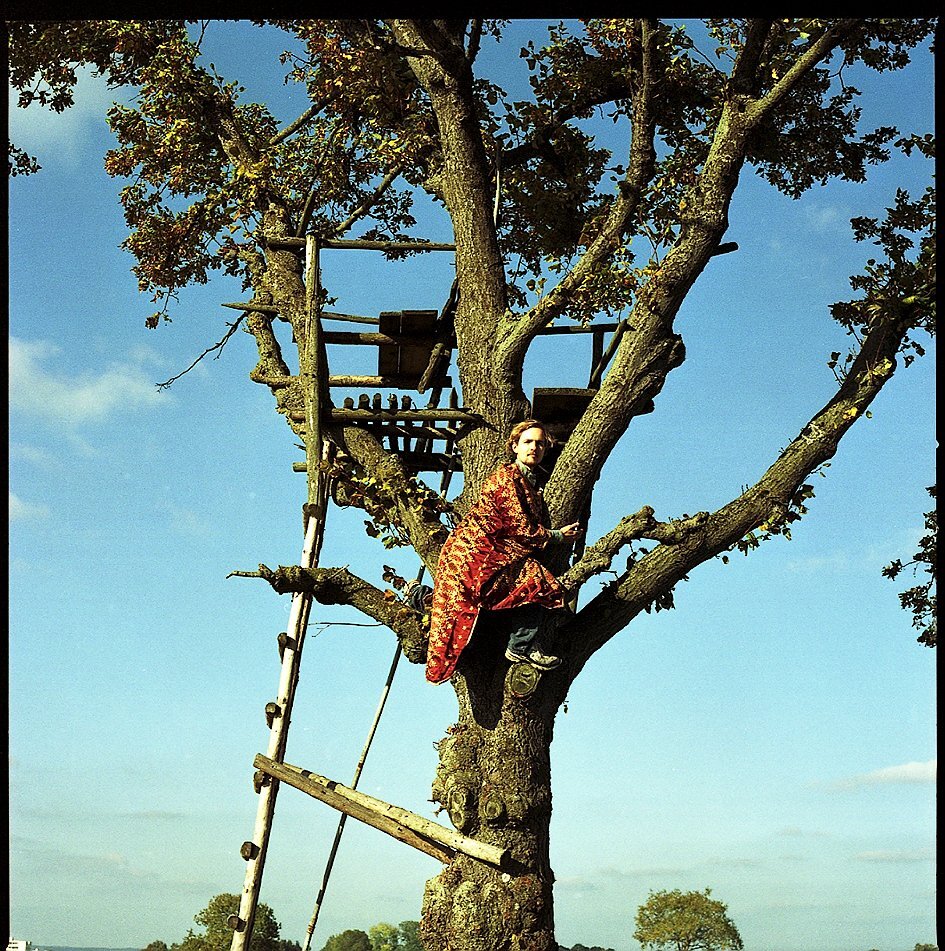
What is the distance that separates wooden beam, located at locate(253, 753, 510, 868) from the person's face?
263cm

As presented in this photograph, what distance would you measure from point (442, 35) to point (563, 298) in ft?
8.37

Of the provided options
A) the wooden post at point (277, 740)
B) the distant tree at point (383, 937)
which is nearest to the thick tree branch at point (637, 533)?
the wooden post at point (277, 740)

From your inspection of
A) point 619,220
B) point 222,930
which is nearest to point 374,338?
point 619,220

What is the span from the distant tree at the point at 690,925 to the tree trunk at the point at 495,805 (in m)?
3.99

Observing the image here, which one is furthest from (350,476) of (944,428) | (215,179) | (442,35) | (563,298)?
(944,428)

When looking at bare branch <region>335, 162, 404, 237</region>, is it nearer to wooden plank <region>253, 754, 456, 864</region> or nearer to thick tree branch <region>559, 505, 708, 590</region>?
thick tree branch <region>559, 505, 708, 590</region>

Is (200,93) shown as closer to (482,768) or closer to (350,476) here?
(350,476)

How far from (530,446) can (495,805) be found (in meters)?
2.51

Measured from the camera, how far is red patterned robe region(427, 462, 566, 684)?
860 cm

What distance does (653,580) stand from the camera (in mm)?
9141

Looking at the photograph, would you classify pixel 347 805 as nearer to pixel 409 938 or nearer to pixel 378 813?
pixel 378 813

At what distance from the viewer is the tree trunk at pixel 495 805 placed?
845 centimetres

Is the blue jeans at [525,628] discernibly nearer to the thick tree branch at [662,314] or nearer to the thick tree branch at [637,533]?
the thick tree branch at [637,533]

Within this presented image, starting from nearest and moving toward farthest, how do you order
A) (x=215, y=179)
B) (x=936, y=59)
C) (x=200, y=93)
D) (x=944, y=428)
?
(x=936, y=59)
(x=944, y=428)
(x=200, y=93)
(x=215, y=179)
